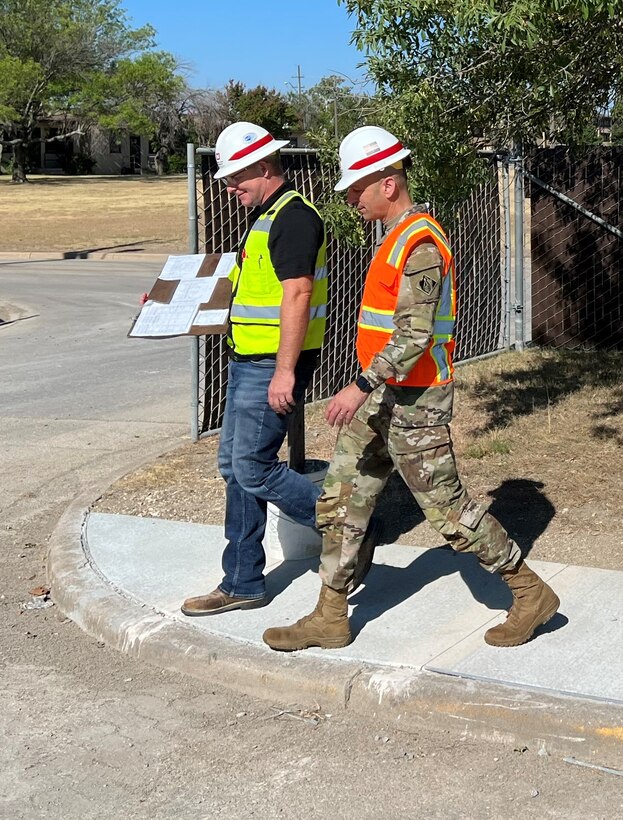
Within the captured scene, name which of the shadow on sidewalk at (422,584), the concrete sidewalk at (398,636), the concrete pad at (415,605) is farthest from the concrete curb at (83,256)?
the shadow on sidewalk at (422,584)

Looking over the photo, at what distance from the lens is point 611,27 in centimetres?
618

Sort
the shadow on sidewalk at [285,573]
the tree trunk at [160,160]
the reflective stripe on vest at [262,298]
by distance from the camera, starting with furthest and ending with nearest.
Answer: the tree trunk at [160,160], the shadow on sidewalk at [285,573], the reflective stripe on vest at [262,298]

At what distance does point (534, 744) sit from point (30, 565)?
3.13m

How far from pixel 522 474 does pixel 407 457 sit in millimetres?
2711

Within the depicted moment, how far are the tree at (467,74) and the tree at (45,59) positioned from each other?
60058 millimetres

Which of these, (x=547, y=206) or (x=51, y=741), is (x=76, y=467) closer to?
(x=51, y=741)

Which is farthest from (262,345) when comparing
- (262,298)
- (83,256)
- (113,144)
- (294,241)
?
(113,144)

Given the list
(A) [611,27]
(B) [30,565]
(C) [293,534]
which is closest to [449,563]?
(C) [293,534]

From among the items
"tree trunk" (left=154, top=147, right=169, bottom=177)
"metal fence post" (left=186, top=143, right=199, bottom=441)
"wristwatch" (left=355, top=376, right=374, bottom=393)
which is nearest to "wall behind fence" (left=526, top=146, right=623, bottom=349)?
"metal fence post" (left=186, top=143, right=199, bottom=441)

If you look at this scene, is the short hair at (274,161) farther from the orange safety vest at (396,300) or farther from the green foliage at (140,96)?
the green foliage at (140,96)

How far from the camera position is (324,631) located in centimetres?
456

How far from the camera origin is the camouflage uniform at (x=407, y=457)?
13.5ft

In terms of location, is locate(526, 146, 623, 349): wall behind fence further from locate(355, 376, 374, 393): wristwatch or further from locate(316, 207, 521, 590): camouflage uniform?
locate(355, 376, 374, 393): wristwatch

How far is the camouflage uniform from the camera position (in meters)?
4.13
